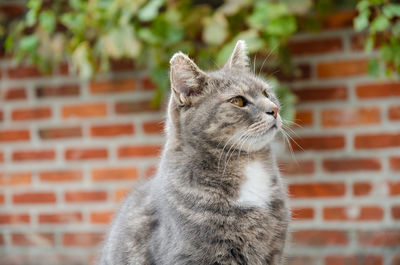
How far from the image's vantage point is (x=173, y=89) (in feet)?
5.70

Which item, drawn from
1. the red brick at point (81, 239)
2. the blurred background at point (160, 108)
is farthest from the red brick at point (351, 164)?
the red brick at point (81, 239)

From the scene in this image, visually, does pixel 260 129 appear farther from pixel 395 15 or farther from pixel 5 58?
pixel 5 58

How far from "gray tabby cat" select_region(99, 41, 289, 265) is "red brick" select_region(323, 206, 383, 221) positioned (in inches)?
35.8

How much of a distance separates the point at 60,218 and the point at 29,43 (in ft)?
2.98

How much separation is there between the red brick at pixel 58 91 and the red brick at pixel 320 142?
3.81ft

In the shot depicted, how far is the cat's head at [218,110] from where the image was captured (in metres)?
1.68

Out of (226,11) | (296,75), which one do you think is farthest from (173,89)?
(296,75)

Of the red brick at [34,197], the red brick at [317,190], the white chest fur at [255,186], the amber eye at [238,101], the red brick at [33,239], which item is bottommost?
the red brick at [33,239]

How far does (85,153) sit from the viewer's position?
2.85m

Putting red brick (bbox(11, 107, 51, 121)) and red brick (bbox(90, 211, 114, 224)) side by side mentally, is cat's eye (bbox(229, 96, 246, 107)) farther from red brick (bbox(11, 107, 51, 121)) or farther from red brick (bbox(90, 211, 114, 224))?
red brick (bbox(11, 107, 51, 121))

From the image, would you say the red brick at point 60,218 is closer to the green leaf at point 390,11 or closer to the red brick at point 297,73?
the red brick at point 297,73

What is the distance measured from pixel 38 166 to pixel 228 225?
1626 mm

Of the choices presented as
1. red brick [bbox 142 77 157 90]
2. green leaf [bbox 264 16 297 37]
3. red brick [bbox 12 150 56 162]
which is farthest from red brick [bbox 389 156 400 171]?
red brick [bbox 12 150 56 162]

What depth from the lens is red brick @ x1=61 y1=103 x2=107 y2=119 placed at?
2.85 metres
